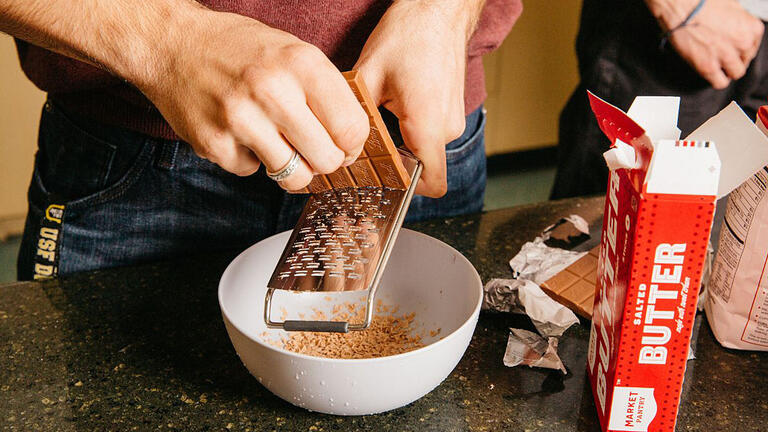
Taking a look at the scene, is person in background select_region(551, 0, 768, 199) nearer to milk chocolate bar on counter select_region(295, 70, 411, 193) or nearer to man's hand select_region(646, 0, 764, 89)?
man's hand select_region(646, 0, 764, 89)

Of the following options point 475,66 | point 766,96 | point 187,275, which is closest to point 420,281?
point 187,275

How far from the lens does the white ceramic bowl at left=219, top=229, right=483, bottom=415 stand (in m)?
0.65

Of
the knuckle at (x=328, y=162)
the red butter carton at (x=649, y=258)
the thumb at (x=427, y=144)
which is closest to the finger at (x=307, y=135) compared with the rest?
the knuckle at (x=328, y=162)

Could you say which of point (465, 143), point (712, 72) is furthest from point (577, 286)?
→ point (712, 72)

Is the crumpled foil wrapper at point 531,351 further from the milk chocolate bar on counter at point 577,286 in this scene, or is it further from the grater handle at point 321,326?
the grater handle at point 321,326

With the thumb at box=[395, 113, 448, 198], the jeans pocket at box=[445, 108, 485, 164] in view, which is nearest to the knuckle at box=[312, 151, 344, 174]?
the thumb at box=[395, 113, 448, 198]

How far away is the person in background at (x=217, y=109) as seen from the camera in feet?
2.20

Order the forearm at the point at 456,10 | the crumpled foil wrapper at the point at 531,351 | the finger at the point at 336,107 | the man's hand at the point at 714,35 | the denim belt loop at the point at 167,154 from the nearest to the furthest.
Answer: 1. the finger at the point at 336,107
2. the crumpled foil wrapper at the point at 531,351
3. the forearm at the point at 456,10
4. the denim belt loop at the point at 167,154
5. the man's hand at the point at 714,35

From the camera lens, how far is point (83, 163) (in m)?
1.03

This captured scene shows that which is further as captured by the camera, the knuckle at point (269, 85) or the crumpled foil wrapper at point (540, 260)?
the crumpled foil wrapper at point (540, 260)

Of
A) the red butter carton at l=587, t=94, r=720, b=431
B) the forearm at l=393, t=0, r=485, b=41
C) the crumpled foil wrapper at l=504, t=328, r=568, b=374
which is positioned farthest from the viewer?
the forearm at l=393, t=0, r=485, b=41

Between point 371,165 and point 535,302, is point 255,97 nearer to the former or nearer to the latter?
point 371,165

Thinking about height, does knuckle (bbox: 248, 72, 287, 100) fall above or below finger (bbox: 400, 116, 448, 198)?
above

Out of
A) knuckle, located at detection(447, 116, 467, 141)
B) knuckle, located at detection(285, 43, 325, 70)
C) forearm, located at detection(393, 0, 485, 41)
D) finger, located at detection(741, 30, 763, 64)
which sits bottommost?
finger, located at detection(741, 30, 763, 64)
